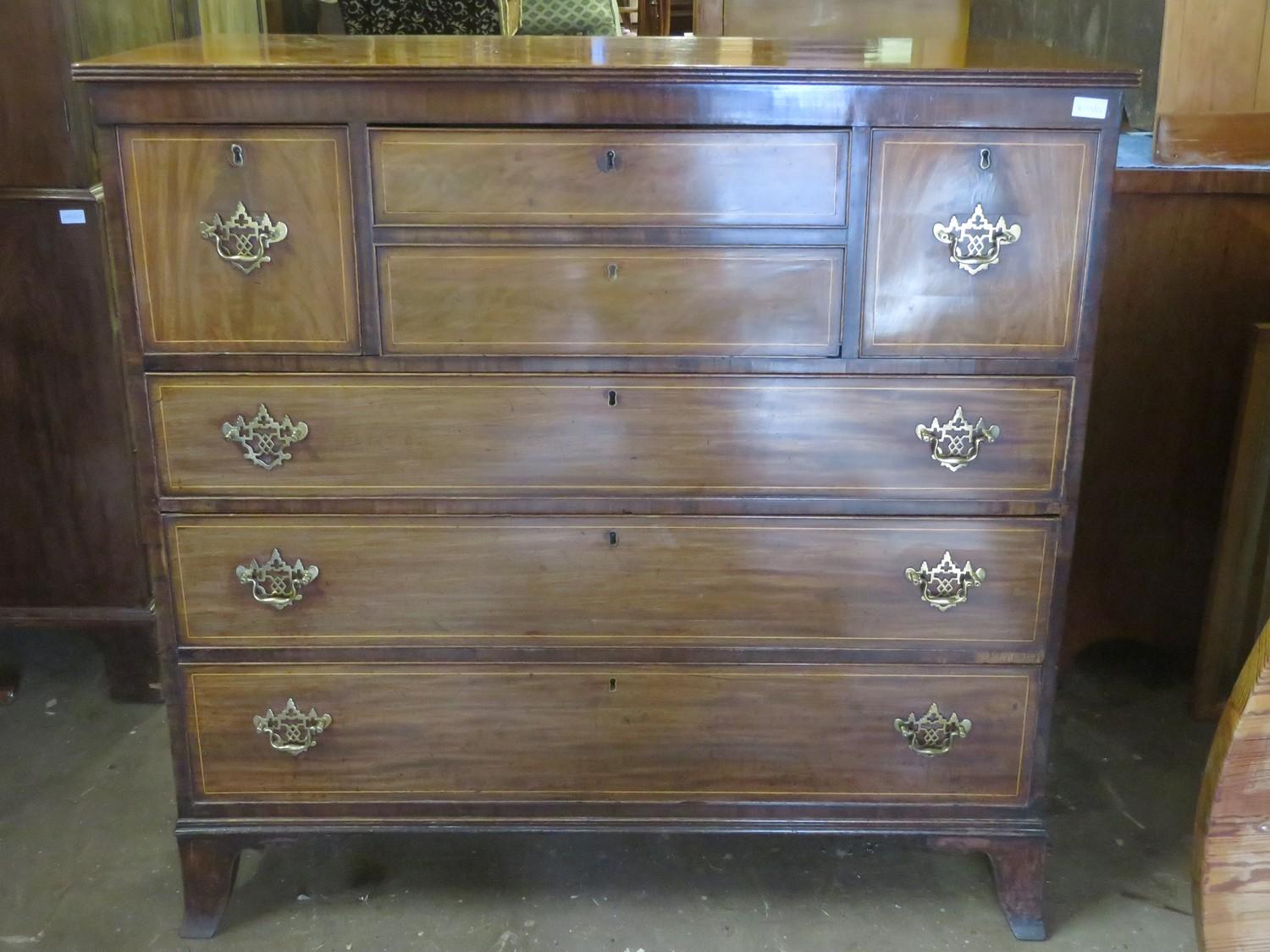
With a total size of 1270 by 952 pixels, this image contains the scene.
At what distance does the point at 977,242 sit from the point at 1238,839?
92 cm

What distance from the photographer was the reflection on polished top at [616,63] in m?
1.42

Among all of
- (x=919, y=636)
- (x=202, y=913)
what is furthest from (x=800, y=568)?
(x=202, y=913)

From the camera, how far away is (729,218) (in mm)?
1482

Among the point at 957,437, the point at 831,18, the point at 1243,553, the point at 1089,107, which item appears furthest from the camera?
the point at 831,18

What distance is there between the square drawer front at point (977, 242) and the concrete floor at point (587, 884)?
0.81m

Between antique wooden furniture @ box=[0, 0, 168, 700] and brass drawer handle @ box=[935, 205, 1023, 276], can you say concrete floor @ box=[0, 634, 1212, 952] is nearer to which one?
antique wooden furniture @ box=[0, 0, 168, 700]

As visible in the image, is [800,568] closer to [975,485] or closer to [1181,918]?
[975,485]

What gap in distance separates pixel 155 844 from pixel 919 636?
1.26 meters

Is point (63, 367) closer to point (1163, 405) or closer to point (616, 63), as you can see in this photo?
point (616, 63)

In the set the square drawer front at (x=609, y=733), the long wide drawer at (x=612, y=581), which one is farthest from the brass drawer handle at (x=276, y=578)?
the square drawer front at (x=609, y=733)

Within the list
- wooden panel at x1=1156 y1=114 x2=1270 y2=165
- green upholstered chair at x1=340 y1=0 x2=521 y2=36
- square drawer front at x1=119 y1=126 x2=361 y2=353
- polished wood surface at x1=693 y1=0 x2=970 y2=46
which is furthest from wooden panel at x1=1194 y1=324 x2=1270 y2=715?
green upholstered chair at x1=340 y1=0 x2=521 y2=36

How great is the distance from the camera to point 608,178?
1475 mm

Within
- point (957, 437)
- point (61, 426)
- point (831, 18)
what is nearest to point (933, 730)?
point (957, 437)

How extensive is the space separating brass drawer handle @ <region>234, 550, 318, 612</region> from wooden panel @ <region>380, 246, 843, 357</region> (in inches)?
12.9
